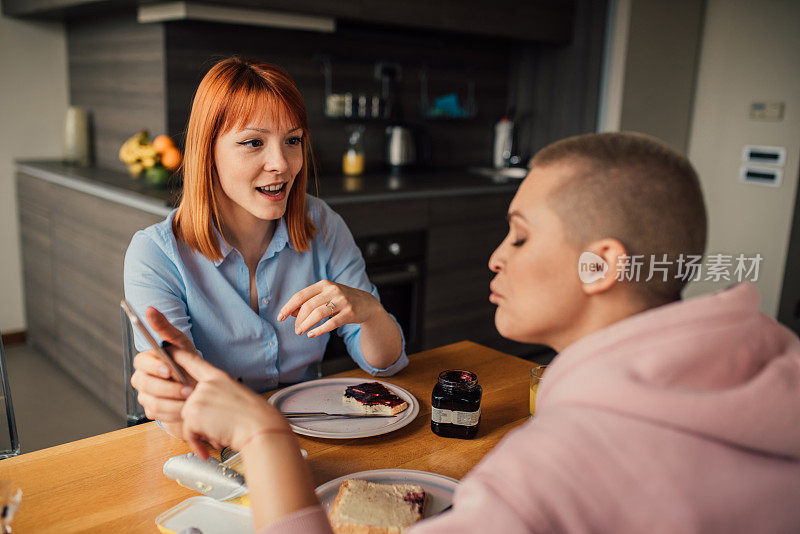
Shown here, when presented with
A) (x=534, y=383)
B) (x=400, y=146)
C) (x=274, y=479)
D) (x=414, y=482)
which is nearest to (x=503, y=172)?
(x=400, y=146)

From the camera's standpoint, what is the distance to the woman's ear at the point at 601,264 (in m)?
0.69

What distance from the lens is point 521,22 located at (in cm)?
347

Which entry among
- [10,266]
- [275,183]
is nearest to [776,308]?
[275,183]

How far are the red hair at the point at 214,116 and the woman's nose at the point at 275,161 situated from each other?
2.5 inches

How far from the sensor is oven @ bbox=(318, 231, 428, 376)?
9.16ft

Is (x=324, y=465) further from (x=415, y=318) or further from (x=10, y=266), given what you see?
(x=10, y=266)

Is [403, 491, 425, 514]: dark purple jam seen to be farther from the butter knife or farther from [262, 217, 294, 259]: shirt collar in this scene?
[262, 217, 294, 259]: shirt collar

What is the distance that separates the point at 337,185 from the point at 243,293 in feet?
4.62

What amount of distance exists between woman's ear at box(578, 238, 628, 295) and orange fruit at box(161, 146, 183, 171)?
2.14m

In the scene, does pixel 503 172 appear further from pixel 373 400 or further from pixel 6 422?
pixel 6 422

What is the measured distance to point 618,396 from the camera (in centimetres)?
56

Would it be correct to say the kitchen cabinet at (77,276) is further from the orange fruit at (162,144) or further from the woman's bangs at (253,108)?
the woman's bangs at (253,108)

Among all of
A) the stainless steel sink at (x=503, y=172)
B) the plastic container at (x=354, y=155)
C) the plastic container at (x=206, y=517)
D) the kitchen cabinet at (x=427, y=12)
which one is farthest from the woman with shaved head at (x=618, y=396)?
the stainless steel sink at (x=503, y=172)

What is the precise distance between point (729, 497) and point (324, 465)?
24.0 inches
